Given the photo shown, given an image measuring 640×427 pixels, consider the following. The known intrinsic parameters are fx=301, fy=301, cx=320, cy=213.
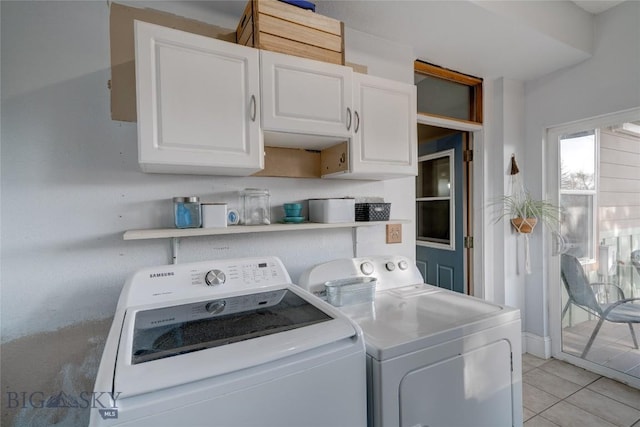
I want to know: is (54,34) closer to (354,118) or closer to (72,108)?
(72,108)

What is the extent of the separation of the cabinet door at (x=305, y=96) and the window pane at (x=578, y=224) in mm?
2248

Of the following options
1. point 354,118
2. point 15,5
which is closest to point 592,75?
point 354,118

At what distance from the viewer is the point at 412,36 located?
79.1 inches

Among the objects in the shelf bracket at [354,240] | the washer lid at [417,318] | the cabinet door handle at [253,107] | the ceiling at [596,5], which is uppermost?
the ceiling at [596,5]

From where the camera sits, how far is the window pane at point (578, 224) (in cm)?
246

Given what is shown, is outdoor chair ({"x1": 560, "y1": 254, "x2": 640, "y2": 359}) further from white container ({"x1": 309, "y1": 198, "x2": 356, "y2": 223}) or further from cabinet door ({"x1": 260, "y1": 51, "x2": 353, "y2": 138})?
cabinet door ({"x1": 260, "y1": 51, "x2": 353, "y2": 138})

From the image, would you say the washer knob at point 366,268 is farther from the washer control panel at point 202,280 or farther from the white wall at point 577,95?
the white wall at point 577,95

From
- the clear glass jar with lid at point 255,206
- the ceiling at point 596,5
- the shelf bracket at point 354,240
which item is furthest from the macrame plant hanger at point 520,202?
the clear glass jar with lid at point 255,206

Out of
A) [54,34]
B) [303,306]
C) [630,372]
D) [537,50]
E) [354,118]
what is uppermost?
[537,50]

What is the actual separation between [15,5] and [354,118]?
5.06 feet

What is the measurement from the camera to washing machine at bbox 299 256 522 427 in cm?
106

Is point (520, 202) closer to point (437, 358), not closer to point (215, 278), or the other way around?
point (437, 358)

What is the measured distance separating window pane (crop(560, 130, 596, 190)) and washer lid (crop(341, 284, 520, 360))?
1.78 metres

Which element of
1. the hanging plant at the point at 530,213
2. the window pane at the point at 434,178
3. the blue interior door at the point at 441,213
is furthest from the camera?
the window pane at the point at 434,178
